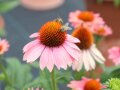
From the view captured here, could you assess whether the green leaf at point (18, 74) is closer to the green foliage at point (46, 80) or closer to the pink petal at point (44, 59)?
the green foliage at point (46, 80)

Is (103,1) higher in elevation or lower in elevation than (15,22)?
higher

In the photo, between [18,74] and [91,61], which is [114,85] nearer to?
[91,61]

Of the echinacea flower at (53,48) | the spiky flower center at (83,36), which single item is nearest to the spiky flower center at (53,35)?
the echinacea flower at (53,48)

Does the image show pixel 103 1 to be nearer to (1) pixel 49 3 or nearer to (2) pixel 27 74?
(1) pixel 49 3

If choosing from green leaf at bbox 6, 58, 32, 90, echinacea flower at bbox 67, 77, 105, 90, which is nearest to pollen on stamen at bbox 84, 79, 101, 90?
echinacea flower at bbox 67, 77, 105, 90

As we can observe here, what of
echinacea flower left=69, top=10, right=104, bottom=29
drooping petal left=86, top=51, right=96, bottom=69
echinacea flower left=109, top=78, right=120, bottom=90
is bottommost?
echinacea flower left=109, top=78, right=120, bottom=90

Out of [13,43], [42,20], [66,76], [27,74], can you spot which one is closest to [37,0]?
[42,20]

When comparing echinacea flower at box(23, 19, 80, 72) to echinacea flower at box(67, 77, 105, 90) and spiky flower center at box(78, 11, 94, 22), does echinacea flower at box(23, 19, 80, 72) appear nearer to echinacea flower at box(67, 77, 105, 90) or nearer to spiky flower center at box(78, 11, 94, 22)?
echinacea flower at box(67, 77, 105, 90)
